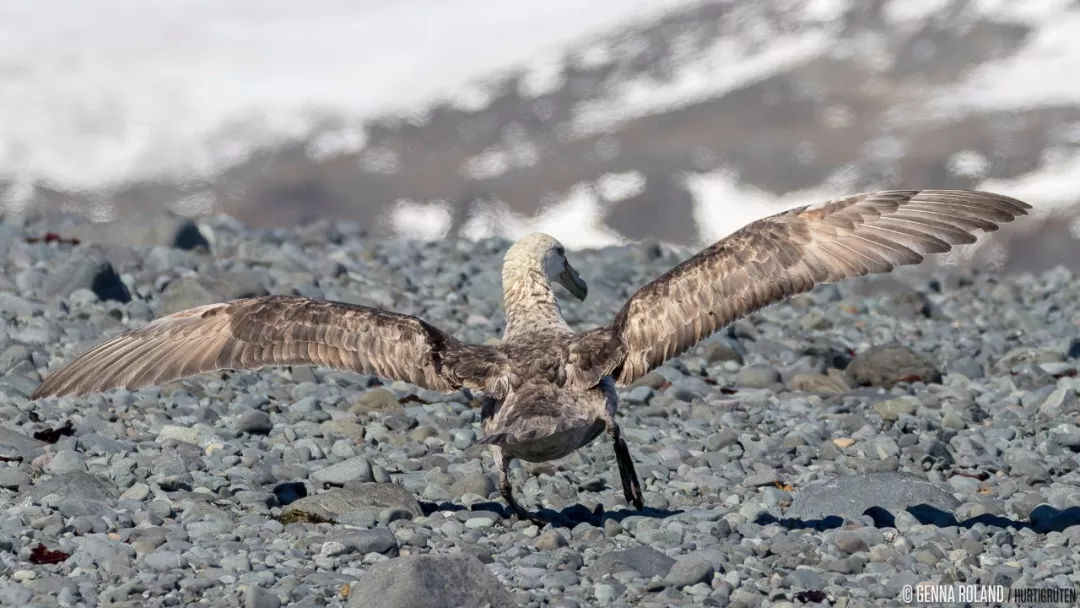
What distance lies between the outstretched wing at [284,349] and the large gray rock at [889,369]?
474cm

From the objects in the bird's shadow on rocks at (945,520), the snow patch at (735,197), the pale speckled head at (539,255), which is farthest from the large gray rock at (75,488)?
the snow patch at (735,197)

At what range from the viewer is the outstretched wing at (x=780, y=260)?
31.1 feet

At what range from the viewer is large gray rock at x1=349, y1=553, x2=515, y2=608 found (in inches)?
289

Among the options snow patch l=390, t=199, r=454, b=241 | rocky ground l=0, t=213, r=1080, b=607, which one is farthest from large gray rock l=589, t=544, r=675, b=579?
snow patch l=390, t=199, r=454, b=241

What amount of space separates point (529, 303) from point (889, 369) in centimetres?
434

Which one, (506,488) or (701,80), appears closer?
(506,488)

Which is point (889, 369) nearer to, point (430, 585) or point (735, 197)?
point (430, 585)

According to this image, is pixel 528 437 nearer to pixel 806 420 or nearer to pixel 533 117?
pixel 806 420

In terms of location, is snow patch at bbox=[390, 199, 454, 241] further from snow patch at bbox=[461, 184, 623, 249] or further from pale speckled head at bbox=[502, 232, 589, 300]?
pale speckled head at bbox=[502, 232, 589, 300]

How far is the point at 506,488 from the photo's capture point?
921cm

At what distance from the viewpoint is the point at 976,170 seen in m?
35.4

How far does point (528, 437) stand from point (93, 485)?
8.43 ft

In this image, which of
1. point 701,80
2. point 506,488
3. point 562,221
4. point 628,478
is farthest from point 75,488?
point 701,80

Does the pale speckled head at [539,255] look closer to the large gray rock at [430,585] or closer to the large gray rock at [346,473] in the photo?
the large gray rock at [346,473]
